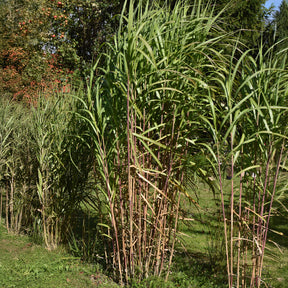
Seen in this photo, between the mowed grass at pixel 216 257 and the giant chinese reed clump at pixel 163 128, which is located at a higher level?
the giant chinese reed clump at pixel 163 128

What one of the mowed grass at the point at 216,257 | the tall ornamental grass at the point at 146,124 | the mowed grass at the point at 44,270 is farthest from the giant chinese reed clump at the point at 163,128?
the mowed grass at the point at 44,270

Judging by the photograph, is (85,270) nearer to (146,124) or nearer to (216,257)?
(216,257)

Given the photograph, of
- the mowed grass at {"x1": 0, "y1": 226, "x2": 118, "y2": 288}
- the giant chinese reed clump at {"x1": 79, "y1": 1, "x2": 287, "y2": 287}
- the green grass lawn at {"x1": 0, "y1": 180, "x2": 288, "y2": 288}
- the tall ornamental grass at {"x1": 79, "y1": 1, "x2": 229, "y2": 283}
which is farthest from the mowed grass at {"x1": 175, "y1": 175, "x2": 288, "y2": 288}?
the mowed grass at {"x1": 0, "y1": 226, "x2": 118, "y2": 288}

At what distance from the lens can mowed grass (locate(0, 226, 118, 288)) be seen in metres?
3.25

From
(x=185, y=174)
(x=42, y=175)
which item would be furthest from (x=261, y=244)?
(x=42, y=175)

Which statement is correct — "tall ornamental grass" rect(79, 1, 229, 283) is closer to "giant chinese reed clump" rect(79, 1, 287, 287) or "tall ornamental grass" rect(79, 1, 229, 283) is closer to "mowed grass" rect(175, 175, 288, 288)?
"giant chinese reed clump" rect(79, 1, 287, 287)

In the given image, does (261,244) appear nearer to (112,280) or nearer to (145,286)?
(145,286)

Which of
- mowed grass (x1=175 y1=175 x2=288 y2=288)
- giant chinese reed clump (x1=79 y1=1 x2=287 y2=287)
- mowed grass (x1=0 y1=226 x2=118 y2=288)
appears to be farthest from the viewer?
mowed grass (x1=175 y1=175 x2=288 y2=288)

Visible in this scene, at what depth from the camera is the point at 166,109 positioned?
3.13m

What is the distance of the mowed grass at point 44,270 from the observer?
3254 mm

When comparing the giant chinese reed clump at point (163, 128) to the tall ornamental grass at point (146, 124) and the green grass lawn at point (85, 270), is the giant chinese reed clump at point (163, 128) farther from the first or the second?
the green grass lawn at point (85, 270)

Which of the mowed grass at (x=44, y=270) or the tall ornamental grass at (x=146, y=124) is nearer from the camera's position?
the tall ornamental grass at (x=146, y=124)

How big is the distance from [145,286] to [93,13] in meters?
9.12

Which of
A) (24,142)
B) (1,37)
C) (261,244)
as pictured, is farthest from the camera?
(1,37)
